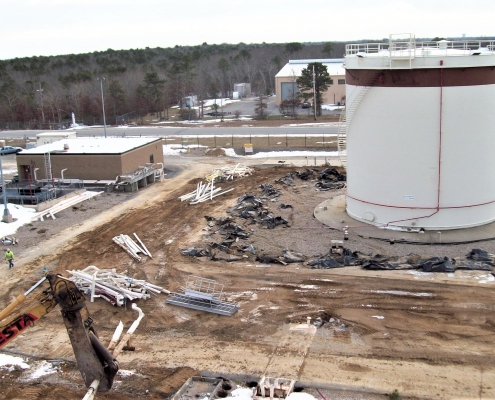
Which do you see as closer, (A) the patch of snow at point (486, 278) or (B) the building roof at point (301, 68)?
(A) the patch of snow at point (486, 278)

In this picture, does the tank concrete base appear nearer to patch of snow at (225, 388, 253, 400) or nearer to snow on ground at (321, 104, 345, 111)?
patch of snow at (225, 388, 253, 400)

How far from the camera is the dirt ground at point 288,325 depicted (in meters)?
15.8

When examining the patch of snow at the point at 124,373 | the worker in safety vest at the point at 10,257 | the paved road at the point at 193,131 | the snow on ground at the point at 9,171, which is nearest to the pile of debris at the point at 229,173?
the snow on ground at the point at 9,171

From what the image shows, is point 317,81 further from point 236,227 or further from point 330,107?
point 236,227

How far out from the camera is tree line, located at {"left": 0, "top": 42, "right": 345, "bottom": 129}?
85.1 metres

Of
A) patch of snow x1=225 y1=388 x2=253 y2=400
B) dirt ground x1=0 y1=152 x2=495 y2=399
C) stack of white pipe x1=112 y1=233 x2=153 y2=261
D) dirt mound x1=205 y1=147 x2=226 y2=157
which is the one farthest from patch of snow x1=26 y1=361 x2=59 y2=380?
dirt mound x1=205 y1=147 x2=226 y2=157

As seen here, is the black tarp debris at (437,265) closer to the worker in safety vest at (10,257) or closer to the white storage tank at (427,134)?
the white storage tank at (427,134)

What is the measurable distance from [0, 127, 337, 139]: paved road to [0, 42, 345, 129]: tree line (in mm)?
8982

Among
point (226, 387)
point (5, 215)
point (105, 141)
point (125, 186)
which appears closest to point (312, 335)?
point (226, 387)

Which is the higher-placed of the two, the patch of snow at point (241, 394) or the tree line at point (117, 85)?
the tree line at point (117, 85)

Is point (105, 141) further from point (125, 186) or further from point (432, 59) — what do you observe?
point (432, 59)

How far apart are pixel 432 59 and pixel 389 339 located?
12.0m

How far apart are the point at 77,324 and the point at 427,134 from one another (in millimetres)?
16634

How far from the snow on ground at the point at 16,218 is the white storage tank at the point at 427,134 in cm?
1694
